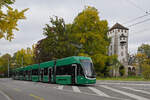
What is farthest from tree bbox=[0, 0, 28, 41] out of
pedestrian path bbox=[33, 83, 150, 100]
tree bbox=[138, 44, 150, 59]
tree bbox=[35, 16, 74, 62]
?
tree bbox=[138, 44, 150, 59]

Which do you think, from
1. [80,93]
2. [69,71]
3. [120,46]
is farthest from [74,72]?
[120,46]

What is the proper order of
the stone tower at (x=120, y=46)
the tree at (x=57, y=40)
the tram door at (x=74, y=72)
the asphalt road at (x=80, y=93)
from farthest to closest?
the stone tower at (x=120, y=46) → the tree at (x=57, y=40) → the tram door at (x=74, y=72) → the asphalt road at (x=80, y=93)

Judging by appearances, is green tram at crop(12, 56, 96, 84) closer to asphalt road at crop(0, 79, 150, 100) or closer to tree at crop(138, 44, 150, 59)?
asphalt road at crop(0, 79, 150, 100)

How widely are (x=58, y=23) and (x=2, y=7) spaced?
35488mm

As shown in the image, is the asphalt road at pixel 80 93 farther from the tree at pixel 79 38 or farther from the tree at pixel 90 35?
the tree at pixel 90 35

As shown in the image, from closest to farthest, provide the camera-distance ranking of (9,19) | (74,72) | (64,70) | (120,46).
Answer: (9,19) < (74,72) < (64,70) < (120,46)

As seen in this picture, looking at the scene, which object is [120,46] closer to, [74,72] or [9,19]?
[74,72]

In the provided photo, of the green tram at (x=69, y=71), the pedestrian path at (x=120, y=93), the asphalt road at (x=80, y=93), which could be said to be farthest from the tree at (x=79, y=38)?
the pedestrian path at (x=120, y=93)

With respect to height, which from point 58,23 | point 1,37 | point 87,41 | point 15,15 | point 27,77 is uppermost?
point 58,23

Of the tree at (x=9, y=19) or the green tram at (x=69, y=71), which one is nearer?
the tree at (x=9, y=19)

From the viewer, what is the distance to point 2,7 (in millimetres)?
7473

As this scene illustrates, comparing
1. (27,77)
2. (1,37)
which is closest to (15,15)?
(1,37)

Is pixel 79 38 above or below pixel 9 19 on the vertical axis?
above

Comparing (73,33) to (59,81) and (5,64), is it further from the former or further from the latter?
(5,64)
